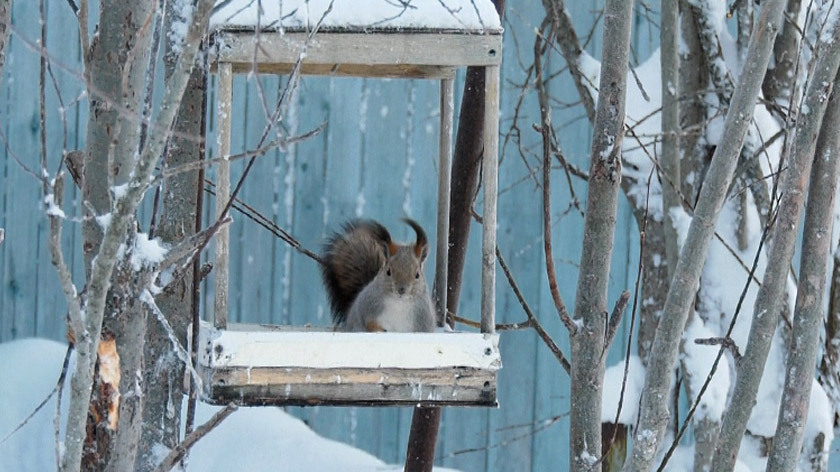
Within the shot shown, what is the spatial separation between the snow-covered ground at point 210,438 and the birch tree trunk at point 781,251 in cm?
161

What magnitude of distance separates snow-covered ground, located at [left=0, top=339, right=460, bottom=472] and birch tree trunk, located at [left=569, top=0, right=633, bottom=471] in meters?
1.51

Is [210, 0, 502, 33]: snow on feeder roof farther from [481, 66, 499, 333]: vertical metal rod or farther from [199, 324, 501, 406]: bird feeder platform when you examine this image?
[199, 324, 501, 406]: bird feeder platform

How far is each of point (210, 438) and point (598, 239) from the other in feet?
6.34

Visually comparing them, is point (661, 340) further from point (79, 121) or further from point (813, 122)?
point (79, 121)

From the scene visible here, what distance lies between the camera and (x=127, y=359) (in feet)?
4.40

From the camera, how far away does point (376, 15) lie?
5.41 feet

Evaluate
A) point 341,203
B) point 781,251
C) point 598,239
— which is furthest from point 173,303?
point 341,203

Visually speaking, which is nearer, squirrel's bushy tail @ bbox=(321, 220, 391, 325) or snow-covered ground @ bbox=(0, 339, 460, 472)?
squirrel's bushy tail @ bbox=(321, 220, 391, 325)

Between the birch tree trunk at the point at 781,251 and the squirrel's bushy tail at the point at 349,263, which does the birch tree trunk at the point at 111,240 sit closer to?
the birch tree trunk at the point at 781,251

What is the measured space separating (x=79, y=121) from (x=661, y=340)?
2462 mm

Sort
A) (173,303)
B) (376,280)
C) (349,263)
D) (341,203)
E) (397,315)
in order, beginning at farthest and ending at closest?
(341,203) < (349,263) < (376,280) < (397,315) < (173,303)

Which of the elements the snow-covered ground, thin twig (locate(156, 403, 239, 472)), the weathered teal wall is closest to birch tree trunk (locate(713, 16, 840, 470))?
thin twig (locate(156, 403, 239, 472))

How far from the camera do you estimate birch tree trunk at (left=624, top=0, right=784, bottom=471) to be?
1567 millimetres

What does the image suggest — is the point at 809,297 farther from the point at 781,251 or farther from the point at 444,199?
the point at 444,199
